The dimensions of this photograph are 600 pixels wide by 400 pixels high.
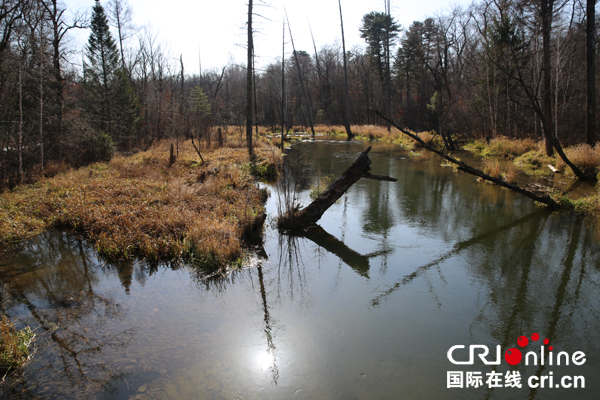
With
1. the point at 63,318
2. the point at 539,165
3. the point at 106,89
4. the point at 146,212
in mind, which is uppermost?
the point at 106,89

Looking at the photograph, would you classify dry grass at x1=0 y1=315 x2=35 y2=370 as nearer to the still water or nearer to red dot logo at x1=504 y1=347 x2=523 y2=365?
the still water

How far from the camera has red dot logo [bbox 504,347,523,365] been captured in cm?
388

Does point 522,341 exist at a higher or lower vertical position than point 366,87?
lower

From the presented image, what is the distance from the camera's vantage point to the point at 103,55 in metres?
22.0

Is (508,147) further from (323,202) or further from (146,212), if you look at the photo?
(146,212)

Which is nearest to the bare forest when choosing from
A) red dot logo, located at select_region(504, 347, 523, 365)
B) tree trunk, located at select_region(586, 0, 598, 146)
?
tree trunk, located at select_region(586, 0, 598, 146)

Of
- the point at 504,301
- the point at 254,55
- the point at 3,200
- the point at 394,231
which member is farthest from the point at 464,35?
the point at 3,200

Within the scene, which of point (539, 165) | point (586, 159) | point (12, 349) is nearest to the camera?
point (12, 349)

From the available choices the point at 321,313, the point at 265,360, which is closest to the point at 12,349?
the point at 265,360

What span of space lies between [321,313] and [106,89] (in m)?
21.9

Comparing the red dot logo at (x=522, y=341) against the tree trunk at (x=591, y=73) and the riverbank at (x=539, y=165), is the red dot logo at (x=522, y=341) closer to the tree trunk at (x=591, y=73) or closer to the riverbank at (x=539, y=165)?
the riverbank at (x=539, y=165)

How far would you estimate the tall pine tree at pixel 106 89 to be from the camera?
20234 mm

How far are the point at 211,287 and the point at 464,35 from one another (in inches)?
1224

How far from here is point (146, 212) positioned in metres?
8.04
